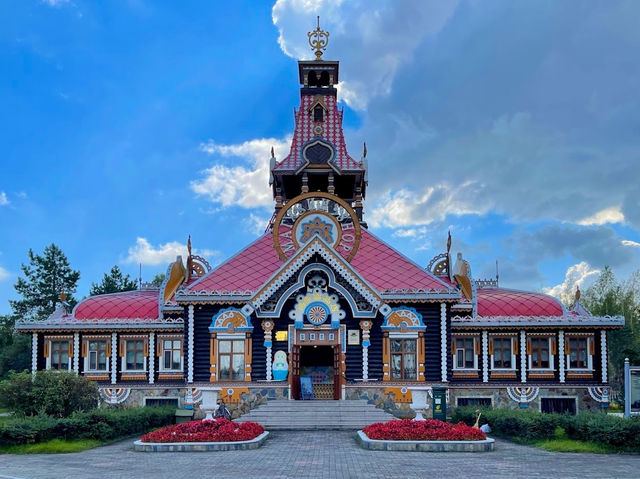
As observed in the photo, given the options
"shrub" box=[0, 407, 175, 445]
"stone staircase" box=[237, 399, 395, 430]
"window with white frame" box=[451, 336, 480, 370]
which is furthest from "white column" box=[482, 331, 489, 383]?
"shrub" box=[0, 407, 175, 445]

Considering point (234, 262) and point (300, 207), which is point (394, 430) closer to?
point (234, 262)

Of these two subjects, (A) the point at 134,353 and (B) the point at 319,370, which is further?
(B) the point at 319,370

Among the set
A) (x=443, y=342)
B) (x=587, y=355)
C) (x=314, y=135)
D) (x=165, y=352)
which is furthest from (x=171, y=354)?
(x=587, y=355)

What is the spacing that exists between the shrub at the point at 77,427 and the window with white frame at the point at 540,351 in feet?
55.9

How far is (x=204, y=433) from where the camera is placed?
22.5 meters

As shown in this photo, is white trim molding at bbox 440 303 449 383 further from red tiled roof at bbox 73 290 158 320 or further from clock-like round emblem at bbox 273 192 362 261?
red tiled roof at bbox 73 290 158 320

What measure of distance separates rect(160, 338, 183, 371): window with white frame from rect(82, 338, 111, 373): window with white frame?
253cm

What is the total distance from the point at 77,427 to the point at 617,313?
45.0 m

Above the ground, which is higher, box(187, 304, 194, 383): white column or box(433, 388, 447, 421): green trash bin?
box(187, 304, 194, 383): white column

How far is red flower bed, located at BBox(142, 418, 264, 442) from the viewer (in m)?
22.2

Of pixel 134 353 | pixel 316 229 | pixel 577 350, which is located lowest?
pixel 134 353

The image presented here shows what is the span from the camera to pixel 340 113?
141 feet

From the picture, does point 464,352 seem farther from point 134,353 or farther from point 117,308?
point 117,308

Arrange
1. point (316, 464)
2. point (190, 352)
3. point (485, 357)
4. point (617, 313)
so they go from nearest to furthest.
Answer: point (316, 464) → point (190, 352) → point (485, 357) → point (617, 313)
